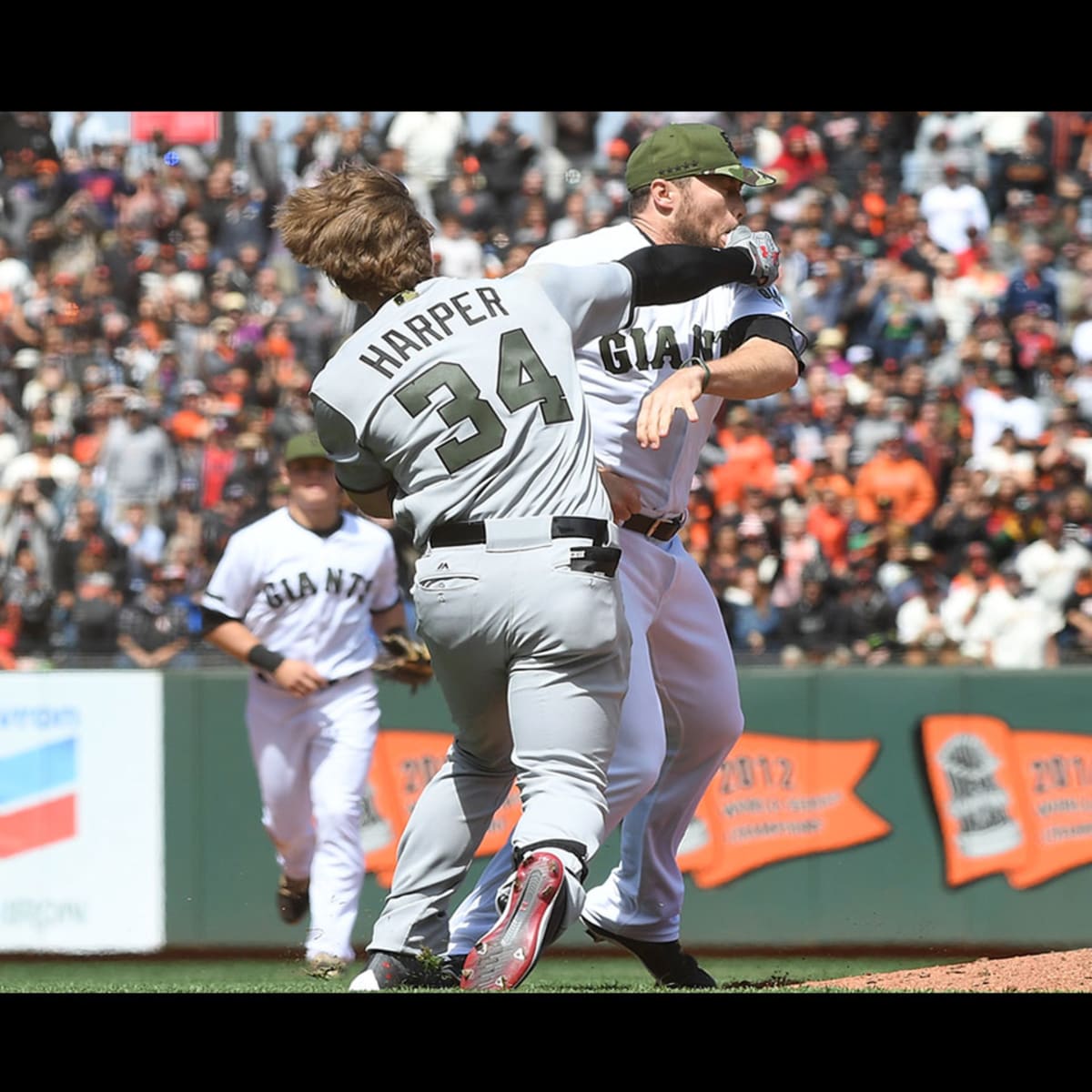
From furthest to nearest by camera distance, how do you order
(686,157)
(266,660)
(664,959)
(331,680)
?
1. (331,680)
2. (266,660)
3. (664,959)
4. (686,157)

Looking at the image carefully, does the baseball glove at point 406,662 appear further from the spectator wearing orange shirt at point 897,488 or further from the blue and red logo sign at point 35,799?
the spectator wearing orange shirt at point 897,488

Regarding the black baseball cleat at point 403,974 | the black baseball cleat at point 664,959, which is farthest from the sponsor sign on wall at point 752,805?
the black baseball cleat at point 403,974

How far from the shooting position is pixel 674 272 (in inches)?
197

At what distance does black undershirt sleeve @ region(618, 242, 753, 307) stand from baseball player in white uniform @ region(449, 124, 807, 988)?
17 centimetres

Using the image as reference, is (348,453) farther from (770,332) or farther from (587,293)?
(770,332)

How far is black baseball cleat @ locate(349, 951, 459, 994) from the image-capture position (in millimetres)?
5043

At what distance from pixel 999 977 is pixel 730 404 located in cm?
832

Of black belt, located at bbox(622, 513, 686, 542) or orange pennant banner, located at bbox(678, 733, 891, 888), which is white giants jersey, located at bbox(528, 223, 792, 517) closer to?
black belt, located at bbox(622, 513, 686, 542)

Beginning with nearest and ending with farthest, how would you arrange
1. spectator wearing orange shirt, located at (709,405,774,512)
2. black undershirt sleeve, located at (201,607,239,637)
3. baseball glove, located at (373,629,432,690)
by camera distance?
baseball glove, located at (373,629,432,690) < black undershirt sleeve, located at (201,607,239,637) < spectator wearing orange shirt, located at (709,405,774,512)

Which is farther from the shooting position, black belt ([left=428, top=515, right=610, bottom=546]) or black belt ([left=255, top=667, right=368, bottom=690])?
black belt ([left=255, top=667, right=368, bottom=690])

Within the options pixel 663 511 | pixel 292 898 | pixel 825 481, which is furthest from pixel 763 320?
pixel 825 481

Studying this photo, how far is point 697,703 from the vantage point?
581 centimetres

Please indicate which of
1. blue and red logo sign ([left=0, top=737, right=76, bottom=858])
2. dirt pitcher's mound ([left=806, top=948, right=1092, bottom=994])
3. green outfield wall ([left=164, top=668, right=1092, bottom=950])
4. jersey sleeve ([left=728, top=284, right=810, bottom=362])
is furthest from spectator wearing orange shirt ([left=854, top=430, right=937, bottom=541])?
jersey sleeve ([left=728, top=284, right=810, bottom=362])

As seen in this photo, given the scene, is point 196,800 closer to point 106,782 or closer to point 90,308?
point 106,782
